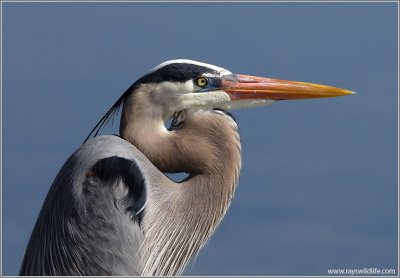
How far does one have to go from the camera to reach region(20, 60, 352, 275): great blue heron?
4.20 metres

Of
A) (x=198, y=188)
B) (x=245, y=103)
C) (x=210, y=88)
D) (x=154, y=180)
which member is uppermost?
(x=210, y=88)

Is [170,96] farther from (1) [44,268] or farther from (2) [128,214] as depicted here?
(1) [44,268]

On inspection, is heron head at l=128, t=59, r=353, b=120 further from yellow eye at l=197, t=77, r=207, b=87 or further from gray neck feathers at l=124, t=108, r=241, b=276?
gray neck feathers at l=124, t=108, r=241, b=276

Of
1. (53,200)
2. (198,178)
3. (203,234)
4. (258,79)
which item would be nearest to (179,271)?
(203,234)

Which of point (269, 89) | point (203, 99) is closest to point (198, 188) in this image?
point (203, 99)

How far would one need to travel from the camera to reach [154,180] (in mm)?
4379

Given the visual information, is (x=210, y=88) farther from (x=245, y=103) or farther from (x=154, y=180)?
(x=154, y=180)

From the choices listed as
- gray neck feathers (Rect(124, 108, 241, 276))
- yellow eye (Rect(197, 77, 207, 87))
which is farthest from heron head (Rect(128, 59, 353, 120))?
gray neck feathers (Rect(124, 108, 241, 276))

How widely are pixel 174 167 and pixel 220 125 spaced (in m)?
0.41

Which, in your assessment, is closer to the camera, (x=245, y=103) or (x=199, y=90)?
(x=199, y=90)

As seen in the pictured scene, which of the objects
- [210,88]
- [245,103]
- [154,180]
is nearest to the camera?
[154,180]

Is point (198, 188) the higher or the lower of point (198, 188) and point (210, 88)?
the lower

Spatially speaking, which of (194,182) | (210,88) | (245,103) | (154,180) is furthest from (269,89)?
(154,180)

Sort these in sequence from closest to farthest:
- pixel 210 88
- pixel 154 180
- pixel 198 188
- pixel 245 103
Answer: pixel 154 180, pixel 198 188, pixel 210 88, pixel 245 103
